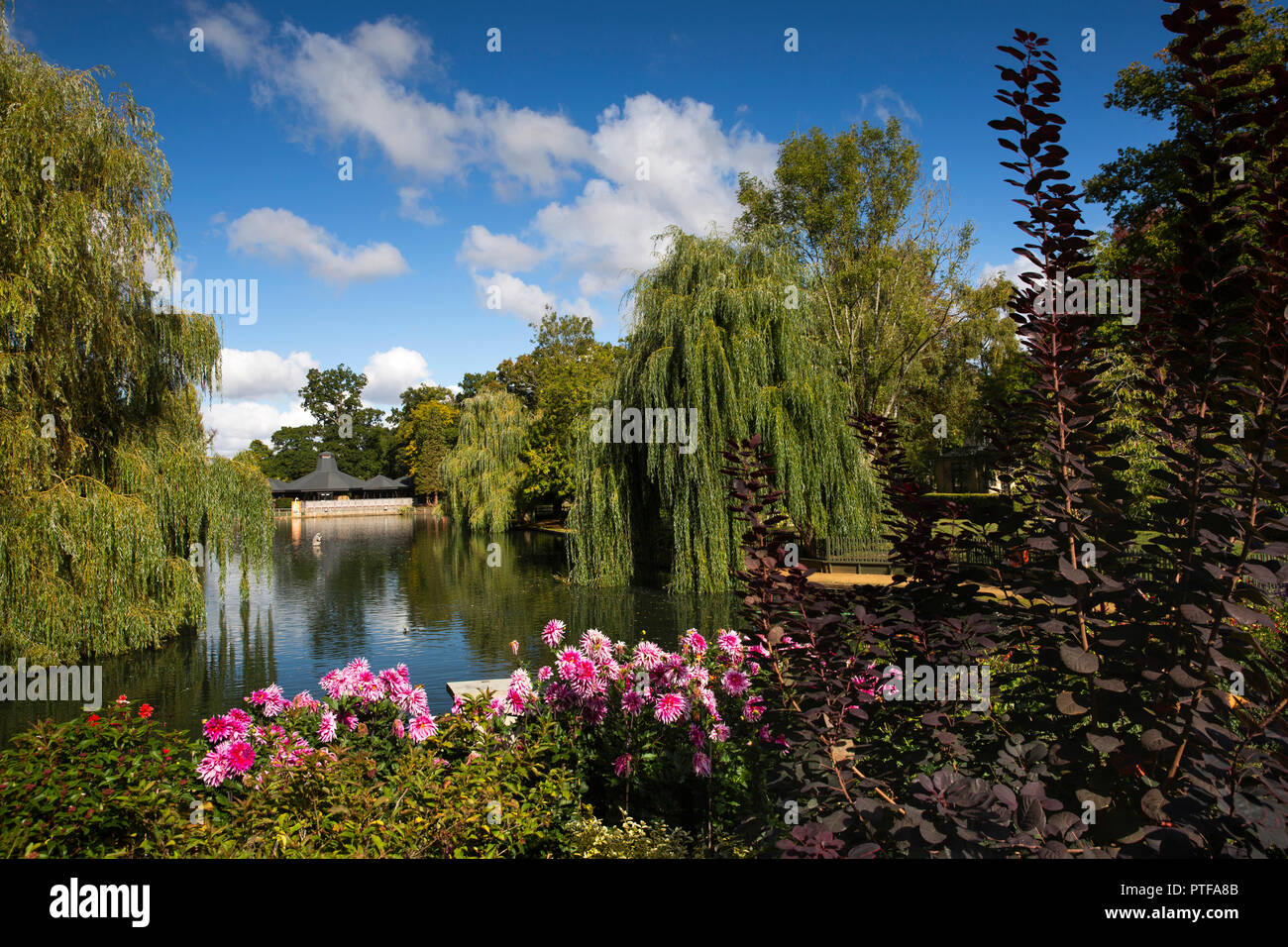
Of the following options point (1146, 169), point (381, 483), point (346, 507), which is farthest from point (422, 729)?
point (381, 483)

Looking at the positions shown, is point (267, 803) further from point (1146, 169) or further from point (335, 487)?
point (335, 487)

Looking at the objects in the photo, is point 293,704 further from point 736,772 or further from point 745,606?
point 745,606

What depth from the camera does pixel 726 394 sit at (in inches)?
558

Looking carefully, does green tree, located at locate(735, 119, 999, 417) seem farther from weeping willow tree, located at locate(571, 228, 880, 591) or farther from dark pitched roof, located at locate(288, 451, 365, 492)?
dark pitched roof, located at locate(288, 451, 365, 492)

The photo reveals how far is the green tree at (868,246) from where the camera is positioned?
23016mm

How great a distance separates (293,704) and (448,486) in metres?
37.2

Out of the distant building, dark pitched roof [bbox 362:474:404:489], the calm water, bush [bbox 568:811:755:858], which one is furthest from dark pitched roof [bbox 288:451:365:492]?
bush [bbox 568:811:755:858]

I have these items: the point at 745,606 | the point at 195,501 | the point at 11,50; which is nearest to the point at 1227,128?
the point at 745,606

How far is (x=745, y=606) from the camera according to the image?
268 centimetres

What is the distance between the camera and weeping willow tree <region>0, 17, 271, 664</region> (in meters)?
8.93

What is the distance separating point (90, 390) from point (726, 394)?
10255mm

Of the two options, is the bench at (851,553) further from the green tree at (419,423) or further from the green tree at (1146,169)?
the green tree at (419,423)

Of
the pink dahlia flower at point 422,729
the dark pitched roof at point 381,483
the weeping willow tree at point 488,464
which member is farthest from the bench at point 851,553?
the dark pitched roof at point 381,483

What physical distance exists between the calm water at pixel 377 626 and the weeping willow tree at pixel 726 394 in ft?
5.93
